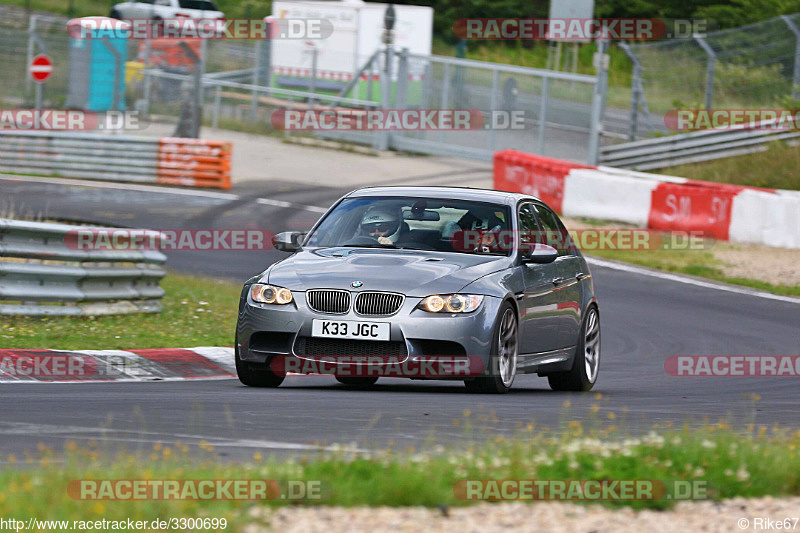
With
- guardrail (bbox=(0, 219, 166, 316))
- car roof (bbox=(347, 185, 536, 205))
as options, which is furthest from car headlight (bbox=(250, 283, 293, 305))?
guardrail (bbox=(0, 219, 166, 316))

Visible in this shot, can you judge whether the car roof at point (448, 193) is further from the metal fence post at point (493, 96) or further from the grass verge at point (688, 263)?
the metal fence post at point (493, 96)

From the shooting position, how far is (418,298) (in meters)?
8.75

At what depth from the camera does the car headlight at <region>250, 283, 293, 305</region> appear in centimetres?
894

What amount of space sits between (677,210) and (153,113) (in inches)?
748

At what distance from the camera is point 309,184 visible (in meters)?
28.0

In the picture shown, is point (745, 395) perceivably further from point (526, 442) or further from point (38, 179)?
point (38, 179)

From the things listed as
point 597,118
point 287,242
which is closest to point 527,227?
point 287,242

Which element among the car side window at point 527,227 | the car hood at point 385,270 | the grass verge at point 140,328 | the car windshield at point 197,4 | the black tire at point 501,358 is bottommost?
the grass verge at point 140,328

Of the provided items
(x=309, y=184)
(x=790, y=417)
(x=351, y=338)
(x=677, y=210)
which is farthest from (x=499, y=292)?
(x=309, y=184)

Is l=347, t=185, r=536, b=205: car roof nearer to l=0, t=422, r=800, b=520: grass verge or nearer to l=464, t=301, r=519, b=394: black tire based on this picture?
l=464, t=301, r=519, b=394: black tire

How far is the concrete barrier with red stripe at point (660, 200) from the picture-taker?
20188 millimetres

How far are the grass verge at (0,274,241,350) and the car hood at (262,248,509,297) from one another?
220cm

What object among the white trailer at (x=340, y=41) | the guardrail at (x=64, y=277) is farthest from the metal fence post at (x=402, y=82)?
the guardrail at (x=64, y=277)

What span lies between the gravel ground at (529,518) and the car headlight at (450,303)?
11.7ft
